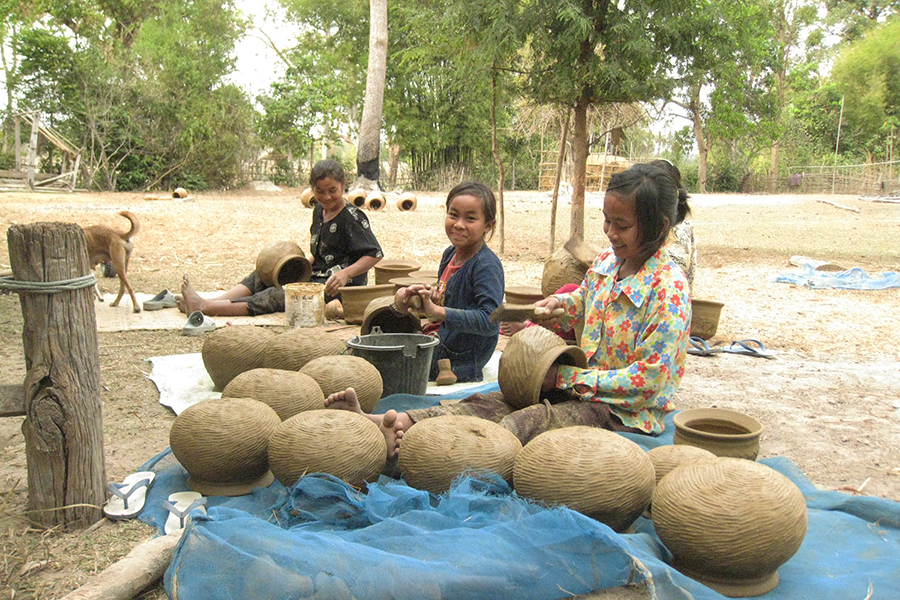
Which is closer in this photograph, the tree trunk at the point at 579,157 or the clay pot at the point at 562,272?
the clay pot at the point at 562,272

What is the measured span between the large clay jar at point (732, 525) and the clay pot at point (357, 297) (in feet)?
11.0

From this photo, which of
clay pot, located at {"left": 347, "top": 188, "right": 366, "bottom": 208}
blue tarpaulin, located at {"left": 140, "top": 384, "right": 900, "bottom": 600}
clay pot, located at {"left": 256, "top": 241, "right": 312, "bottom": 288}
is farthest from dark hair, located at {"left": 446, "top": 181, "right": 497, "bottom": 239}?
clay pot, located at {"left": 347, "top": 188, "right": 366, "bottom": 208}

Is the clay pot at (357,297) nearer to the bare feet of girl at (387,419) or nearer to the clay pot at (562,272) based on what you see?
the clay pot at (562,272)

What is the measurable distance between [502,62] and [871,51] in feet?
79.7

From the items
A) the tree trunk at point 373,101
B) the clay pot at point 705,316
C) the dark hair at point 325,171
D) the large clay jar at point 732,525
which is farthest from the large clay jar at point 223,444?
the tree trunk at point 373,101

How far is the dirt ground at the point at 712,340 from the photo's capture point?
8.90 feet

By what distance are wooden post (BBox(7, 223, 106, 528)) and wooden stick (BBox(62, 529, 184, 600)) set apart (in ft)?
1.49

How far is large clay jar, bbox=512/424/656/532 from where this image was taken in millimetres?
2221

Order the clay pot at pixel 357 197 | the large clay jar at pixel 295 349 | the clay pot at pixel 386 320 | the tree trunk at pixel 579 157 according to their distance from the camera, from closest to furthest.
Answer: the large clay jar at pixel 295 349, the clay pot at pixel 386 320, the tree trunk at pixel 579 157, the clay pot at pixel 357 197

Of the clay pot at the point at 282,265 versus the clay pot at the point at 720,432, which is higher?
the clay pot at the point at 282,265

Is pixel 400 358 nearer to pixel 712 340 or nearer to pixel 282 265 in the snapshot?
pixel 282 265

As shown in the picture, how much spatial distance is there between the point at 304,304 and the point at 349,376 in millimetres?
2156

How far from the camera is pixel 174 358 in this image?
4.60 metres

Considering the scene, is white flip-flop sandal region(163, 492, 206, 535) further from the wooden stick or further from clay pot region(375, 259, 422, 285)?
clay pot region(375, 259, 422, 285)
